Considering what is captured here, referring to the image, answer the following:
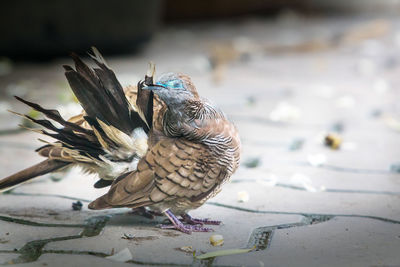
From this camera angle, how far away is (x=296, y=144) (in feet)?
14.3

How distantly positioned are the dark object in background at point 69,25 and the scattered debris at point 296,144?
3357 mm

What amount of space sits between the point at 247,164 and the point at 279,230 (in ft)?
3.51

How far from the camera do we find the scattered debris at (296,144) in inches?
169

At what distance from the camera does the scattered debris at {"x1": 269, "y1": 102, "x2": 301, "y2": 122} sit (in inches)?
197

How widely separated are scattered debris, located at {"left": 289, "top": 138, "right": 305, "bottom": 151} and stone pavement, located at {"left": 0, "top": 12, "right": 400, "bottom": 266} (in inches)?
1.0

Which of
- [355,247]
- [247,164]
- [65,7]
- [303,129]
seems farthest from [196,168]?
[65,7]

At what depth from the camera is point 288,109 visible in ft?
16.9

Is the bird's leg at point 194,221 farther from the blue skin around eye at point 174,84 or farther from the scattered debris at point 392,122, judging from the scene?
the scattered debris at point 392,122

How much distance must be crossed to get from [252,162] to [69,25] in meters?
3.69

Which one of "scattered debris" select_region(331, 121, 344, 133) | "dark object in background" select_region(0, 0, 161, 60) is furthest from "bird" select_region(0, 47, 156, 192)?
"dark object in background" select_region(0, 0, 161, 60)

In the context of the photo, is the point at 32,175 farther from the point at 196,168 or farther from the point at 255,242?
the point at 255,242

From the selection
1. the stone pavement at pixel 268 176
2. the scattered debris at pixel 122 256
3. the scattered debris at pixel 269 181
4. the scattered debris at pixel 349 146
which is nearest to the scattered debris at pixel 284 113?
the stone pavement at pixel 268 176

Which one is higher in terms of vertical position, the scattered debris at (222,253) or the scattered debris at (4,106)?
the scattered debris at (4,106)

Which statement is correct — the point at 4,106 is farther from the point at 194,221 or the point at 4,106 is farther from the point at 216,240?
the point at 216,240
